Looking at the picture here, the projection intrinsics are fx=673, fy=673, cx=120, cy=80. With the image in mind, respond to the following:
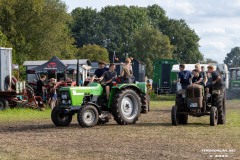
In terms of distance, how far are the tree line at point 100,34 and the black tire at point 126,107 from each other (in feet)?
126

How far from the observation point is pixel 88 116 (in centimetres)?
1758

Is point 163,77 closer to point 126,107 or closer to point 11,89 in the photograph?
point 11,89

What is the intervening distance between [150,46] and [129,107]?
72623mm

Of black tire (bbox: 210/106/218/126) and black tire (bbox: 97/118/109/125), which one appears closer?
black tire (bbox: 210/106/218/126)

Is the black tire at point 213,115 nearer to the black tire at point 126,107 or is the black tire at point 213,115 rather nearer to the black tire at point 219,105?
the black tire at point 219,105

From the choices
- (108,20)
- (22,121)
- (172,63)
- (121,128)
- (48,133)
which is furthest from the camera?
(108,20)

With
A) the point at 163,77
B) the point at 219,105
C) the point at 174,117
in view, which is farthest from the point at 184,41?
the point at 174,117

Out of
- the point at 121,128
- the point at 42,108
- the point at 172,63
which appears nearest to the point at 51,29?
the point at 172,63

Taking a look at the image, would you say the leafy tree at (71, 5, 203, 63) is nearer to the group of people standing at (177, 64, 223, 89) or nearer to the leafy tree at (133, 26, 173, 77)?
the leafy tree at (133, 26, 173, 77)

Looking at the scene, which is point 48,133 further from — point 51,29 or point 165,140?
point 51,29

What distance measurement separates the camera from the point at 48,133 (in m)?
16.0

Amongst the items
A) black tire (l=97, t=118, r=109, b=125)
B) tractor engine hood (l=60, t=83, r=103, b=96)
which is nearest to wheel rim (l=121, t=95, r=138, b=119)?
black tire (l=97, t=118, r=109, b=125)

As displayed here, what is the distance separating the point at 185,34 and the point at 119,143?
8592 centimetres

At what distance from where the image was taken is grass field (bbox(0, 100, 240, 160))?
11539 mm
